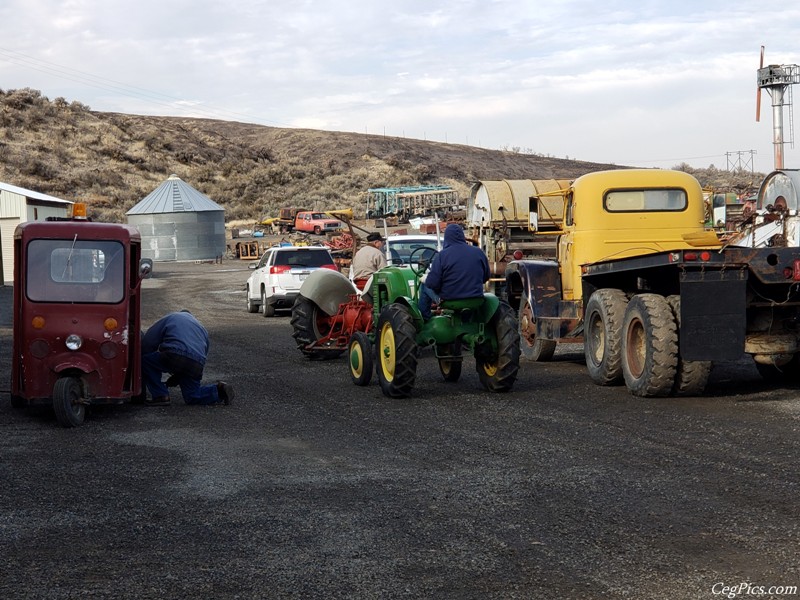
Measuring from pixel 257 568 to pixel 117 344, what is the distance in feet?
19.6

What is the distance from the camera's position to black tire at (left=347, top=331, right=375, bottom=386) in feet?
44.9

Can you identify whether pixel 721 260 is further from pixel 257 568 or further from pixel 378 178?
pixel 378 178

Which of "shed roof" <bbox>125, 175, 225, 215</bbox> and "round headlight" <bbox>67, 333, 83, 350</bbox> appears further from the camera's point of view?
"shed roof" <bbox>125, 175, 225, 215</bbox>

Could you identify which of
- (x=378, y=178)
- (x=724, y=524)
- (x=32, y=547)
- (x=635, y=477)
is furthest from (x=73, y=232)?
(x=378, y=178)

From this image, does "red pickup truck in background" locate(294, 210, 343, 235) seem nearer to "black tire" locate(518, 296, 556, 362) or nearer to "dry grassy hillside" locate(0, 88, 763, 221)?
"dry grassy hillside" locate(0, 88, 763, 221)

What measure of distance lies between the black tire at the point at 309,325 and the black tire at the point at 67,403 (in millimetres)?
5688

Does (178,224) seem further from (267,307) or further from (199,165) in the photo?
(199,165)

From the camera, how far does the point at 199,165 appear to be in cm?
9756

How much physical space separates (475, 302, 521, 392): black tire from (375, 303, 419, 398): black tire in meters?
0.84

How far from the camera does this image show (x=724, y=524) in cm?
668

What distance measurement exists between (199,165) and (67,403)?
3495 inches

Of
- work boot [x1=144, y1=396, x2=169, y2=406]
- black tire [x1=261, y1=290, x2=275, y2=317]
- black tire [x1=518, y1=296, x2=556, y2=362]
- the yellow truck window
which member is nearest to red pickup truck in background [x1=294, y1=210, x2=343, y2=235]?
black tire [x1=261, y1=290, x2=275, y2=317]

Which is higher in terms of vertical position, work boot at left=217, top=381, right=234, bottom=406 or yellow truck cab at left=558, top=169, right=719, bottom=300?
yellow truck cab at left=558, top=169, right=719, bottom=300

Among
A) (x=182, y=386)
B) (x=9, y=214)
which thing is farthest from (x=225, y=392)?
(x=9, y=214)
